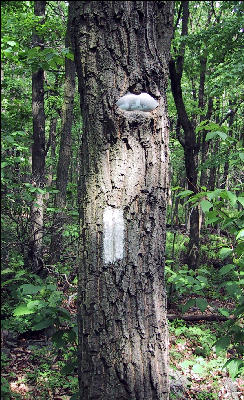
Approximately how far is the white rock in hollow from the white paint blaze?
455 millimetres

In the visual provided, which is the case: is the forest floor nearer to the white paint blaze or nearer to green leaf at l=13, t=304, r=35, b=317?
green leaf at l=13, t=304, r=35, b=317

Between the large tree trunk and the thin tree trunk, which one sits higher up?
the thin tree trunk

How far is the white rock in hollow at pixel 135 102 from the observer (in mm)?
1430

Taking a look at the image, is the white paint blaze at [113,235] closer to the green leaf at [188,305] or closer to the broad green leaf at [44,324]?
the broad green leaf at [44,324]

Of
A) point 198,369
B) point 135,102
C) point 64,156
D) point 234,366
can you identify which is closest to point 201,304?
point 234,366

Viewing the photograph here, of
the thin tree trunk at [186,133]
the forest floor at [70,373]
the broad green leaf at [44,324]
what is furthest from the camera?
the thin tree trunk at [186,133]

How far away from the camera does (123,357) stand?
56.2 inches

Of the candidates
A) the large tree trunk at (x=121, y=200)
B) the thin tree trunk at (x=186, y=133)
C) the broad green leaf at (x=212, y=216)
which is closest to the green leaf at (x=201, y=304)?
the broad green leaf at (x=212, y=216)

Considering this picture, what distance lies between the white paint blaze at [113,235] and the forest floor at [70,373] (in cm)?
197

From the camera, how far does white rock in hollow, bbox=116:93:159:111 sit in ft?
4.69

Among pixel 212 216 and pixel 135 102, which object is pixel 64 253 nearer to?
pixel 212 216

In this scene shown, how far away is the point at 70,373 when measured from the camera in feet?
9.56

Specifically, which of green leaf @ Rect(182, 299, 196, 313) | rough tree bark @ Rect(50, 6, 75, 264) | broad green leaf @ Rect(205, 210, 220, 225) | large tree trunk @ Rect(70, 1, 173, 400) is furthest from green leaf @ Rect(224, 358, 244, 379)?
rough tree bark @ Rect(50, 6, 75, 264)

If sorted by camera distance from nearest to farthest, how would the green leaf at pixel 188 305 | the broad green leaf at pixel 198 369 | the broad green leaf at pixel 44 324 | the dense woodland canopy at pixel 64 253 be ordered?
the broad green leaf at pixel 44 324
the dense woodland canopy at pixel 64 253
the green leaf at pixel 188 305
the broad green leaf at pixel 198 369
